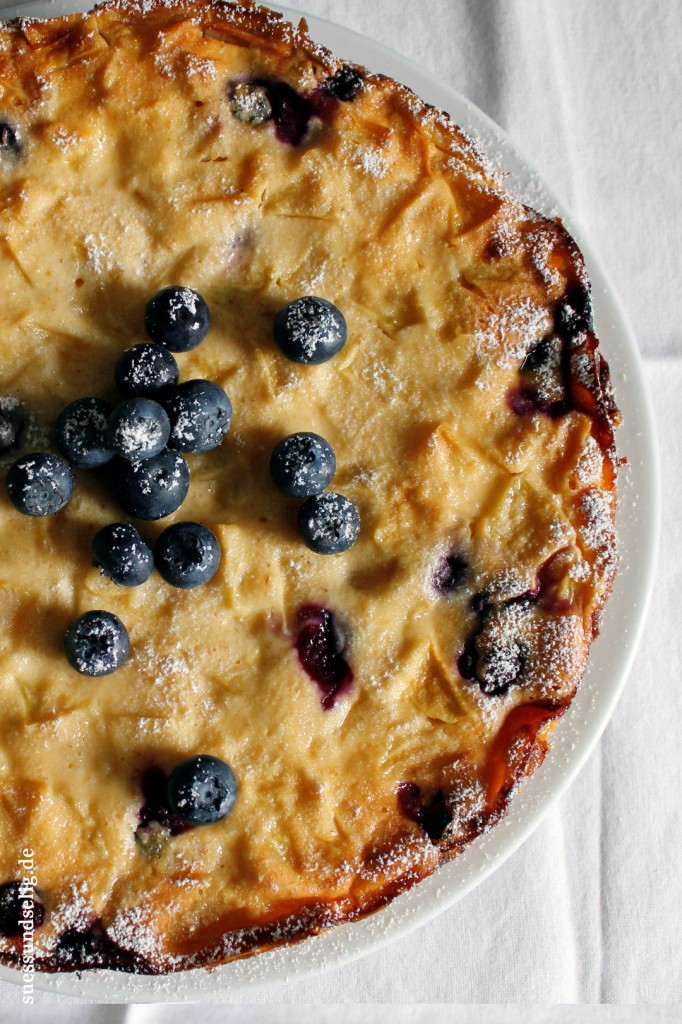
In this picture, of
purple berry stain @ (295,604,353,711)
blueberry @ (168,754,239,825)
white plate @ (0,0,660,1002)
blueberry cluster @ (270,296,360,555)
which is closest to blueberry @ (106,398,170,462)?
blueberry cluster @ (270,296,360,555)

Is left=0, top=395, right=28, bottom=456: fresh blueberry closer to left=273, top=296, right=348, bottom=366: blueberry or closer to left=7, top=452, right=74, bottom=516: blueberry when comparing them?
left=7, top=452, right=74, bottom=516: blueberry

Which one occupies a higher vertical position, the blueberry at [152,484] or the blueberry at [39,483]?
the blueberry at [152,484]

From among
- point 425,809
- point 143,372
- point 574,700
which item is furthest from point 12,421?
point 574,700

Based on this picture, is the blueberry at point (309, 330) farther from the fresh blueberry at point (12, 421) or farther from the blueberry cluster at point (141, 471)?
the fresh blueberry at point (12, 421)

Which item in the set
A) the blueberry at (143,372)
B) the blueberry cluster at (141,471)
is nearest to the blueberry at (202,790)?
the blueberry cluster at (141,471)

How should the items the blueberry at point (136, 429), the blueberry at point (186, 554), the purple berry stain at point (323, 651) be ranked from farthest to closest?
the purple berry stain at point (323, 651) < the blueberry at point (186, 554) < the blueberry at point (136, 429)

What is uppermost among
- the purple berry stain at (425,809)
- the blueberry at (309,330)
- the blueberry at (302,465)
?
the blueberry at (309,330)

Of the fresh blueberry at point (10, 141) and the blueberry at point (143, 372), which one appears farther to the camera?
the fresh blueberry at point (10, 141)
